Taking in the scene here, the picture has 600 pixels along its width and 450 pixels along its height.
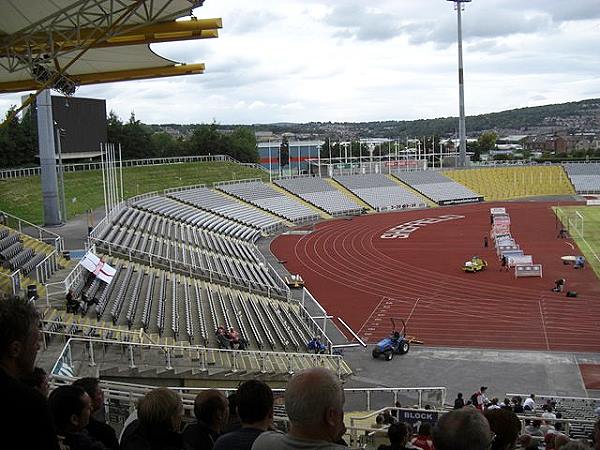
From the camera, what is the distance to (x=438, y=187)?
216 feet

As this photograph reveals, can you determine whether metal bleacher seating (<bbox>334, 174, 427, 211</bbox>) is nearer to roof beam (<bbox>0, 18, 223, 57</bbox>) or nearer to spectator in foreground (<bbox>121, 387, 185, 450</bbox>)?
roof beam (<bbox>0, 18, 223, 57</bbox>)

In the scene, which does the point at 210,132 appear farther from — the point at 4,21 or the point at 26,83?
the point at 4,21

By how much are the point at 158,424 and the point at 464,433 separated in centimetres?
179

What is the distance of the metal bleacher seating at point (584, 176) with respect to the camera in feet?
222

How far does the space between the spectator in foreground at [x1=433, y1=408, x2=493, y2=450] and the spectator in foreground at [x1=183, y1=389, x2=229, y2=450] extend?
1802 millimetres

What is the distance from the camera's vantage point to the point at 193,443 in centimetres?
430

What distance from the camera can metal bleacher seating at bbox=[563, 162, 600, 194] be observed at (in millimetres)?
67750

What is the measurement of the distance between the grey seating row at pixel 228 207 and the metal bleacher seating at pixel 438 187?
800 inches

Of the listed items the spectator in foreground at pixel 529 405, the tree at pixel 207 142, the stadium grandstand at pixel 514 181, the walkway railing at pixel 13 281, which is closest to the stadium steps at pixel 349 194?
the stadium grandstand at pixel 514 181

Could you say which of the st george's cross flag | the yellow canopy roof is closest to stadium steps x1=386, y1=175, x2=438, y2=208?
the st george's cross flag

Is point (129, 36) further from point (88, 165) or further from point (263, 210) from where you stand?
point (88, 165)

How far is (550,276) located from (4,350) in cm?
2929

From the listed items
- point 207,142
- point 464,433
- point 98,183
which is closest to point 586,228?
point 98,183

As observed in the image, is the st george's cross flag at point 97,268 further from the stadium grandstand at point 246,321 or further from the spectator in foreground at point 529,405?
the spectator in foreground at point 529,405
